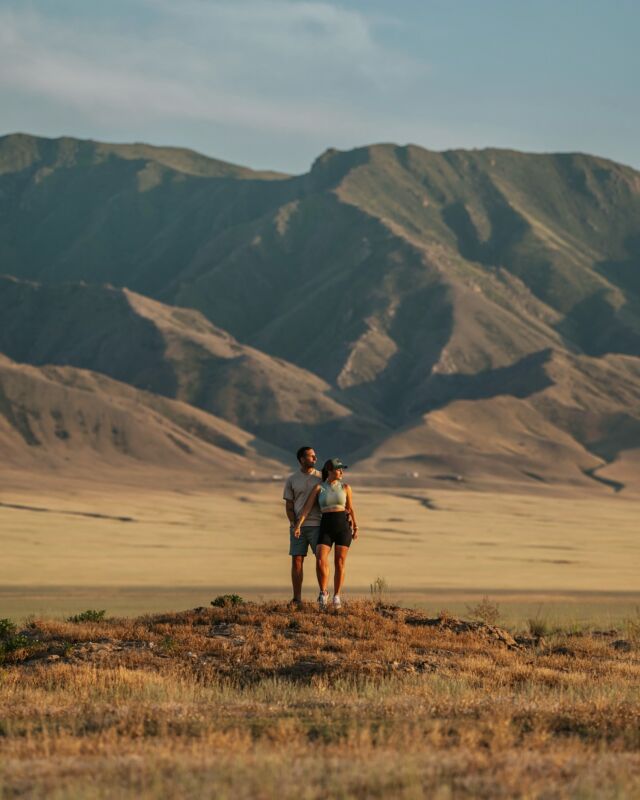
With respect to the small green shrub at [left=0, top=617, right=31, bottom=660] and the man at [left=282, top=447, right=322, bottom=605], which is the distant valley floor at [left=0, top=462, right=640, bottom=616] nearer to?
the small green shrub at [left=0, top=617, right=31, bottom=660]

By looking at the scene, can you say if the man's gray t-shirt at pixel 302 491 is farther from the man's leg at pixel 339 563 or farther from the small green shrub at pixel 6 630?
the small green shrub at pixel 6 630

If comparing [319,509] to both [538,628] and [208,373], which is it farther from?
[208,373]

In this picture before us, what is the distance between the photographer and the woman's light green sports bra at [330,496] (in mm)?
17766

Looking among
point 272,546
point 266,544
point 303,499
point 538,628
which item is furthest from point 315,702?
point 266,544

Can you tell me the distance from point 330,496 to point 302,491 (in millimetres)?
375

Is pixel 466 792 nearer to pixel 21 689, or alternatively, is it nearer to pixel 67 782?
pixel 67 782

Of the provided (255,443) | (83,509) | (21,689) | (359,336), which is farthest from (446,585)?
(359,336)

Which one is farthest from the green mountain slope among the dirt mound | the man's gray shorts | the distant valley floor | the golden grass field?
the man's gray shorts

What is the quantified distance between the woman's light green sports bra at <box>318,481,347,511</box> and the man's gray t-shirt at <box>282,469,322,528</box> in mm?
142

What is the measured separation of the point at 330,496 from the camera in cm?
1777

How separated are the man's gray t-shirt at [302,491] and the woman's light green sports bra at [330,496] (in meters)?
0.14

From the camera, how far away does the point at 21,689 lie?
1391 cm

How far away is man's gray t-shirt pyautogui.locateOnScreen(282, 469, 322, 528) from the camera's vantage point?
17.9 m

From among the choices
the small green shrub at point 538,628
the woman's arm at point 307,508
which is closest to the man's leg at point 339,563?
the woman's arm at point 307,508
